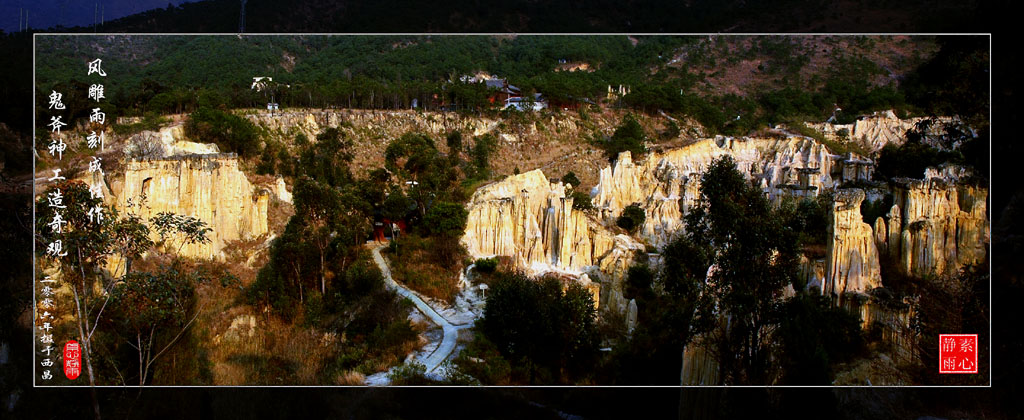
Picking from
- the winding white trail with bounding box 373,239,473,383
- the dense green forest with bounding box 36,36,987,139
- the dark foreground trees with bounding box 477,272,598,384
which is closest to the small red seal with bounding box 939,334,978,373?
the dark foreground trees with bounding box 477,272,598,384

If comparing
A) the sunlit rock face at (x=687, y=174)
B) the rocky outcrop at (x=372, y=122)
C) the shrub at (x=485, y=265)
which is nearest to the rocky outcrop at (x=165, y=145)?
the rocky outcrop at (x=372, y=122)

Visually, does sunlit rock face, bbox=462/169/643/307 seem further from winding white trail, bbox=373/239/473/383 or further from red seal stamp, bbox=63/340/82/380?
red seal stamp, bbox=63/340/82/380

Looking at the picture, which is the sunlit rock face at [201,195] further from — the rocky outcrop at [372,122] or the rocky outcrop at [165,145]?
the rocky outcrop at [372,122]

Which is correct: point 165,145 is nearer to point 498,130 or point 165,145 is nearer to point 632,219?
point 632,219

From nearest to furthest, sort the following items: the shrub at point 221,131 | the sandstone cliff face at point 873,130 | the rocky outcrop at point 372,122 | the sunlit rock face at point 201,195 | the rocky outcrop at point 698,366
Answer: the rocky outcrop at point 698,366, the sunlit rock face at point 201,195, the shrub at point 221,131, the sandstone cliff face at point 873,130, the rocky outcrop at point 372,122

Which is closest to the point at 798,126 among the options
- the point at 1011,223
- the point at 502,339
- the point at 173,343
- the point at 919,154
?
the point at 919,154
